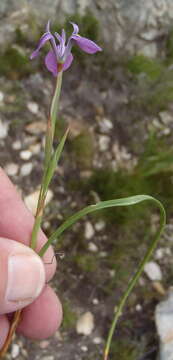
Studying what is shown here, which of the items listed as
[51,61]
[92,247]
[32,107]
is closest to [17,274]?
[51,61]

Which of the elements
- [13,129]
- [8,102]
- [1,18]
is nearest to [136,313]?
[13,129]

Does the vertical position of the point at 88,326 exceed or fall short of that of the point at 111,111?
it falls short

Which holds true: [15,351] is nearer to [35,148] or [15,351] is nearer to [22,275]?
[22,275]

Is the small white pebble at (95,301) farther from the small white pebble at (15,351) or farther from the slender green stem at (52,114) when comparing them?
the slender green stem at (52,114)

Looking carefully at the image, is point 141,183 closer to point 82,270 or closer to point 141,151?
point 141,151

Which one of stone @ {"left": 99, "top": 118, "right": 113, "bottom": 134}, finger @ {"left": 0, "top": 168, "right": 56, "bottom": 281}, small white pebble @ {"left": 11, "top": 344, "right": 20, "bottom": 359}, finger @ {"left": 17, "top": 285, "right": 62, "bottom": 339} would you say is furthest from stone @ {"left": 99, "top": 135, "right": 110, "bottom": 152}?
small white pebble @ {"left": 11, "top": 344, "right": 20, "bottom": 359}

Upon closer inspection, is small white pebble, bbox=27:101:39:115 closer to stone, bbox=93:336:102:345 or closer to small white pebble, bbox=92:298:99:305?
small white pebble, bbox=92:298:99:305
